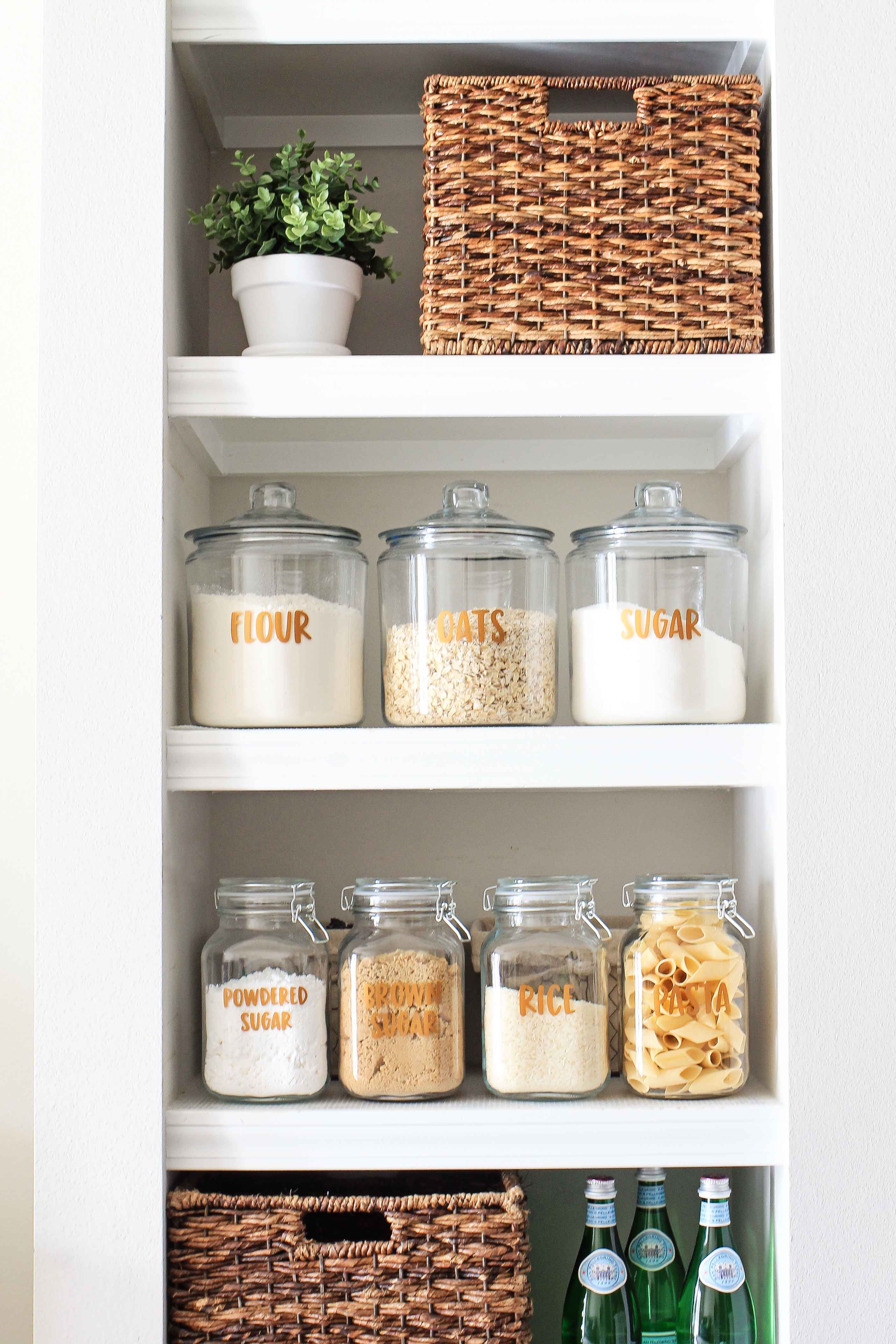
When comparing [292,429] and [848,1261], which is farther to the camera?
[292,429]

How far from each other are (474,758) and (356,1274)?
0.48m

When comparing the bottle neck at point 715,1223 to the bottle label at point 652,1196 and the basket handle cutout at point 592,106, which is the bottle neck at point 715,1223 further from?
the basket handle cutout at point 592,106

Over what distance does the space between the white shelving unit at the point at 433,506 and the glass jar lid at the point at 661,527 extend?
0.05 meters

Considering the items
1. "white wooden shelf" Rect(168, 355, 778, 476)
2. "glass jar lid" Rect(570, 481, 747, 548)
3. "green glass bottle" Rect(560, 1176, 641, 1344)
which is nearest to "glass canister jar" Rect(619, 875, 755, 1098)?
"green glass bottle" Rect(560, 1176, 641, 1344)

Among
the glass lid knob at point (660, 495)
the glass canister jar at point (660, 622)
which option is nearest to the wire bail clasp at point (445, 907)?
the glass canister jar at point (660, 622)

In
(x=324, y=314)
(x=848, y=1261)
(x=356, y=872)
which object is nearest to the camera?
→ (x=848, y=1261)

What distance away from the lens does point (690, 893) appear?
1.14 meters

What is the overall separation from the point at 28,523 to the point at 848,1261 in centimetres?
118

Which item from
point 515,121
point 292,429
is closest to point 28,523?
point 292,429

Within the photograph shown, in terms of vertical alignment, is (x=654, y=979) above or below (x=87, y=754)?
below

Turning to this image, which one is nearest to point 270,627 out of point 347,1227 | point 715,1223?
point 347,1227

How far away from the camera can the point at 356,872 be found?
1377 millimetres

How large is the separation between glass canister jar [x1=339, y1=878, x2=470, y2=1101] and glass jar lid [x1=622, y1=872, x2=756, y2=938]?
0.63ft

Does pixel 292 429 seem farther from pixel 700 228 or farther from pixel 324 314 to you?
pixel 700 228
